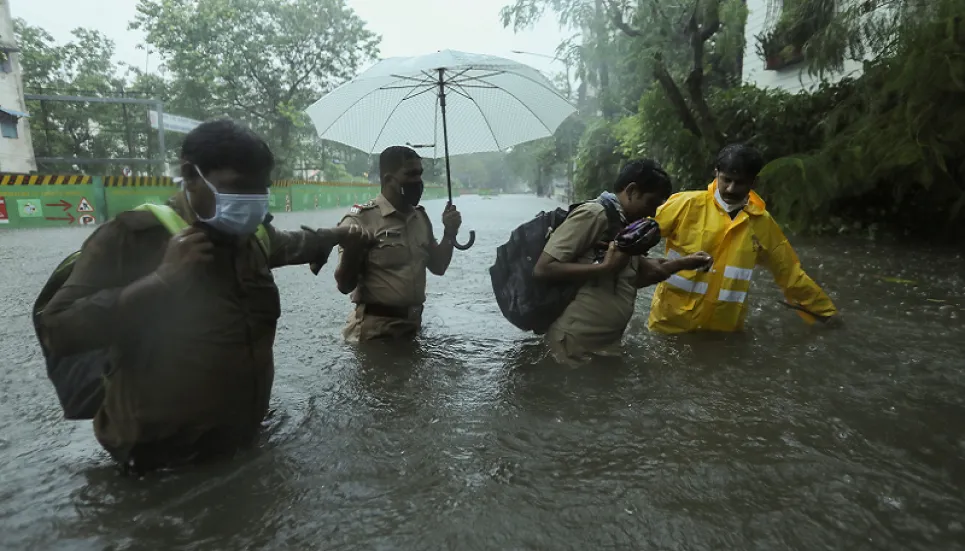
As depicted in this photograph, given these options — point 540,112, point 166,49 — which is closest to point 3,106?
point 166,49

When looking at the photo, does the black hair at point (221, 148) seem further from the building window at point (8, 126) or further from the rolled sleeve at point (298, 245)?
the building window at point (8, 126)

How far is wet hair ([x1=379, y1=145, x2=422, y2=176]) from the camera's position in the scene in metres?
3.73

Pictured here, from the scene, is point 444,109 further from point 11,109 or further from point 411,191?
point 11,109

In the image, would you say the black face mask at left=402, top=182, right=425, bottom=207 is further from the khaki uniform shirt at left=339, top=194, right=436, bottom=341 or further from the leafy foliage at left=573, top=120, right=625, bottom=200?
the leafy foliage at left=573, top=120, right=625, bottom=200

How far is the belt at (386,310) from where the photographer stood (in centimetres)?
391

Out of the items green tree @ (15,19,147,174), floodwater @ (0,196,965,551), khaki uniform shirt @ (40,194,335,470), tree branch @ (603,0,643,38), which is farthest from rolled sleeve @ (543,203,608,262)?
green tree @ (15,19,147,174)

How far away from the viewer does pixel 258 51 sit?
3169 centimetres

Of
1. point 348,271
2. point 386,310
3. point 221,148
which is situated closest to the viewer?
point 221,148

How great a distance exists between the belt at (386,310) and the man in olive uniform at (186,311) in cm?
161

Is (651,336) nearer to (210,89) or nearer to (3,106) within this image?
(3,106)

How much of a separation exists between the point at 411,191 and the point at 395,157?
0.75 feet

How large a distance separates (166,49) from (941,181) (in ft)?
112

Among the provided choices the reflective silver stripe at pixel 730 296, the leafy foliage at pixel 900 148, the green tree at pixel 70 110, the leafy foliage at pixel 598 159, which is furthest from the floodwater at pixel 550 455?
the green tree at pixel 70 110

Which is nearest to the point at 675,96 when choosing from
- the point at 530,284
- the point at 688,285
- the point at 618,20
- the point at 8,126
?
the point at 618,20
